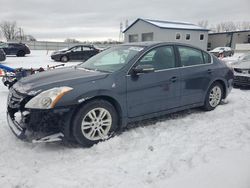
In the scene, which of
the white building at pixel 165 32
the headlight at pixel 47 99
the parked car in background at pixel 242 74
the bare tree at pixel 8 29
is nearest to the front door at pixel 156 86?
the headlight at pixel 47 99

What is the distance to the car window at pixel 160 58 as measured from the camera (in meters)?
4.19

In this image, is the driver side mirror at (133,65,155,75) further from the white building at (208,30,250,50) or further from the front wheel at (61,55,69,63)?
the white building at (208,30,250,50)

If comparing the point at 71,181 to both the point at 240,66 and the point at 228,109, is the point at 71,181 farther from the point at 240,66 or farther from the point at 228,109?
the point at 240,66

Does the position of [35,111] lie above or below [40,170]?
above

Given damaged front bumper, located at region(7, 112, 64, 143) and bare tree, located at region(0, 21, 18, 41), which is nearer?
damaged front bumper, located at region(7, 112, 64, 143)

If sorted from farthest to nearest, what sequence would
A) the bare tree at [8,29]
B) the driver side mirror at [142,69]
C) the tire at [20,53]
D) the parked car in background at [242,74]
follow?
the bare tree at [8,29] < the tire at [20,53] < the parked car in background at [242,74] < the driver side mirror at [142,69]

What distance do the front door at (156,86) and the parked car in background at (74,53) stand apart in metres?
14.9

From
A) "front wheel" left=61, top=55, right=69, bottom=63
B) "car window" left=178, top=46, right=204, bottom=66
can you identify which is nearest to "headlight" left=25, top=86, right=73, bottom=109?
"car window" left=178, top=46, right=204, bottom=66

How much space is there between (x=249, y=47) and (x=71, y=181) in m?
40.1

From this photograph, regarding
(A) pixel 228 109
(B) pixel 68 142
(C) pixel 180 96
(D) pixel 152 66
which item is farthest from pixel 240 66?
(B) pixel 68 142

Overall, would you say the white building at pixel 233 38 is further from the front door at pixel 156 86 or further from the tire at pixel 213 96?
the front door at pixel 156 86

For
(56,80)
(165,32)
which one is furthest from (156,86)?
(165,32)

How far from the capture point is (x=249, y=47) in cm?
3688

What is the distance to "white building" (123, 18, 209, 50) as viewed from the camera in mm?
31000
